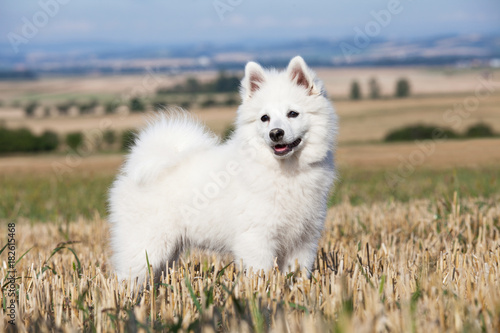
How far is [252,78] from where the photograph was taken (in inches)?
175

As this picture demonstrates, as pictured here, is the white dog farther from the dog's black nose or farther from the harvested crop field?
the harvested crop field

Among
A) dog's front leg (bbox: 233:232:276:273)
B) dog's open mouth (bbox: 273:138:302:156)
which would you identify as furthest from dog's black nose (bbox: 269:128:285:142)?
dog's front leg (bbox: 233:232:276:273)

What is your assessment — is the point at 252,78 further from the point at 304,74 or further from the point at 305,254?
the point at 305,254

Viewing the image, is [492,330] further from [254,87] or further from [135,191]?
[135,191]

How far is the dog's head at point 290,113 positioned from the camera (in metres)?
4.07

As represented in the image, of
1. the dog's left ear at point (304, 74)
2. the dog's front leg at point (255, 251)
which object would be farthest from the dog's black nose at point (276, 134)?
the dog's front leg at point (255, 251)

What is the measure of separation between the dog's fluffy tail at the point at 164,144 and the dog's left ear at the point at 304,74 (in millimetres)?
1086

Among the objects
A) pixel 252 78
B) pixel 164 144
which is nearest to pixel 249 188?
pixel 252 78

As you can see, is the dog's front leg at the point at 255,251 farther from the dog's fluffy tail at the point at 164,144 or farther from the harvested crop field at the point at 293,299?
the dog's fluffy tail at the point at 164,144

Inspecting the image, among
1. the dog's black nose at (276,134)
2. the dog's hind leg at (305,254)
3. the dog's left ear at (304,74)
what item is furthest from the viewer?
the dog's hind leg at (305,254)

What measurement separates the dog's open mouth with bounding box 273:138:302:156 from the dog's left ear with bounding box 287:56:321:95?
1.44ft

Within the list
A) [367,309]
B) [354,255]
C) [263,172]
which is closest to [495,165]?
[354,255]

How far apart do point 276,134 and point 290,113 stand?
30 centimetres

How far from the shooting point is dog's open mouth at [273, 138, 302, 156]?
4.06 m
